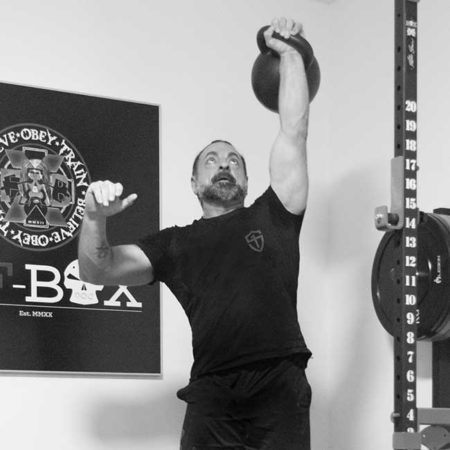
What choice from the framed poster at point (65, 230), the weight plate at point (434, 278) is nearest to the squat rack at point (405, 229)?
the weight plate at point (434, 278)

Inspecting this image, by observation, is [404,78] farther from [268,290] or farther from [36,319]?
[36,319]

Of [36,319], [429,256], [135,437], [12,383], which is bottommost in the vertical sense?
[135,437]

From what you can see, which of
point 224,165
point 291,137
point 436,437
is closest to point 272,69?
point 291,137

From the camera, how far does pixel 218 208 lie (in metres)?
2.97

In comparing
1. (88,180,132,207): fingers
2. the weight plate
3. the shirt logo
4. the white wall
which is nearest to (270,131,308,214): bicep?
the shirt logo

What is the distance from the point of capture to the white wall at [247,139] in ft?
12.2

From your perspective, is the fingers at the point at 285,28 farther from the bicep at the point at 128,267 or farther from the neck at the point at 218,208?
the bicep at the point at 128,267

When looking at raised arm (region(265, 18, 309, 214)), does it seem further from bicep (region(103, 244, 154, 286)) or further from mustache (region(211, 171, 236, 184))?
bicep (region(103, 244, 154, 286))

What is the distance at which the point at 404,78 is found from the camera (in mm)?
2227

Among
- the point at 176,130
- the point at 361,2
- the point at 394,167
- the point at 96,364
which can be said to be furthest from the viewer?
the point at 361,2

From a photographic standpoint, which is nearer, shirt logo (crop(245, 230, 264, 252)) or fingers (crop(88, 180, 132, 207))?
fingers (crop(88, 180, 132, 207))

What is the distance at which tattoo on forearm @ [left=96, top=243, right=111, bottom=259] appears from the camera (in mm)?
2691

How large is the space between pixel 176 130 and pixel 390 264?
1.11 m

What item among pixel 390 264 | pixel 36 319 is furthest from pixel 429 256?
pixel 36 319
